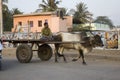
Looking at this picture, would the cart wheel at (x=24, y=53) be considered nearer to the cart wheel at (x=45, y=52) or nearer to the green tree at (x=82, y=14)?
the cart wheel at (x=45, y=52)

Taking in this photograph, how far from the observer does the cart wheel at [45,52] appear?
786 inches

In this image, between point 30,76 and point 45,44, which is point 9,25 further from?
point 30,76

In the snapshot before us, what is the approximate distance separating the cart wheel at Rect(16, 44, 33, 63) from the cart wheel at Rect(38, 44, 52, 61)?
1307mm

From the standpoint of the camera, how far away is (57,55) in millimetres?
18969

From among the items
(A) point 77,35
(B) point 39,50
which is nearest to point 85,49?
(A) point 77,35

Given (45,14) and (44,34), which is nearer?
(44,34)

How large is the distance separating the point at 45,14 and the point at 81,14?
16.5 metres

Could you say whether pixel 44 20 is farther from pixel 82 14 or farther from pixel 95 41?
pixel 95 41

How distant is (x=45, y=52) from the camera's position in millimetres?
20000

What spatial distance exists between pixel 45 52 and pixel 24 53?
1631 mm

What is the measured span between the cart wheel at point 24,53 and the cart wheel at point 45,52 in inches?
51.5

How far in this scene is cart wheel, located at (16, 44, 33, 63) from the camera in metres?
18.5

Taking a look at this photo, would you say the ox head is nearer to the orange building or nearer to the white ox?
the white ox

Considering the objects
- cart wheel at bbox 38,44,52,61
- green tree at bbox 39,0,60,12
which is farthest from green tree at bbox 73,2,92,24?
cart wheel at bbox 38,44,52,61
